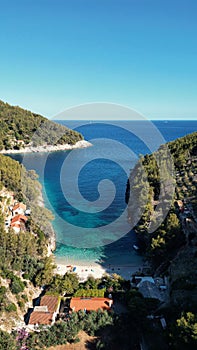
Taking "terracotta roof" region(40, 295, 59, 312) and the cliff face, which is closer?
"terracotta roof" region(40, 295, 59, 312)

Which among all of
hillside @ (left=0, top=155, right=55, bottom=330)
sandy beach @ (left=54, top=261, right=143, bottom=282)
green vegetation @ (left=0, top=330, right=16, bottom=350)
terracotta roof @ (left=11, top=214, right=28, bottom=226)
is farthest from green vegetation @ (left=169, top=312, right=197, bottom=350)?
terracotta roof @ (left=11, top=214, right=28, bottom=226)

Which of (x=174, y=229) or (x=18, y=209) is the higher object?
(x=18, y=209)

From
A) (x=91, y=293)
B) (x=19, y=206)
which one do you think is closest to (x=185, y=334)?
(x=91, y=293)

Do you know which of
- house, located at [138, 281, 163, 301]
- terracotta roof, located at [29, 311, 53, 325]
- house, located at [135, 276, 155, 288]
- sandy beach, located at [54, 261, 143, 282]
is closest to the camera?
terracotta roof, located at [29, 311, 53, 325]

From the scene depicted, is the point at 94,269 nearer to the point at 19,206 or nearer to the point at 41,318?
the point at 41,318

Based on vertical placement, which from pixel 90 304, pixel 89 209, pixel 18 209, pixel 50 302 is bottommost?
pixel 90 304

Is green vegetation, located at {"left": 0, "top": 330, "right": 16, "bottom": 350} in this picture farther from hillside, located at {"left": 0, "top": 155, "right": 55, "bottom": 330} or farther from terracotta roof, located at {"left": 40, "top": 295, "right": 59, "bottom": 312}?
terracotta roof, located at {"left": 40, "top": 295, "right": 59, "bottom": 312}
